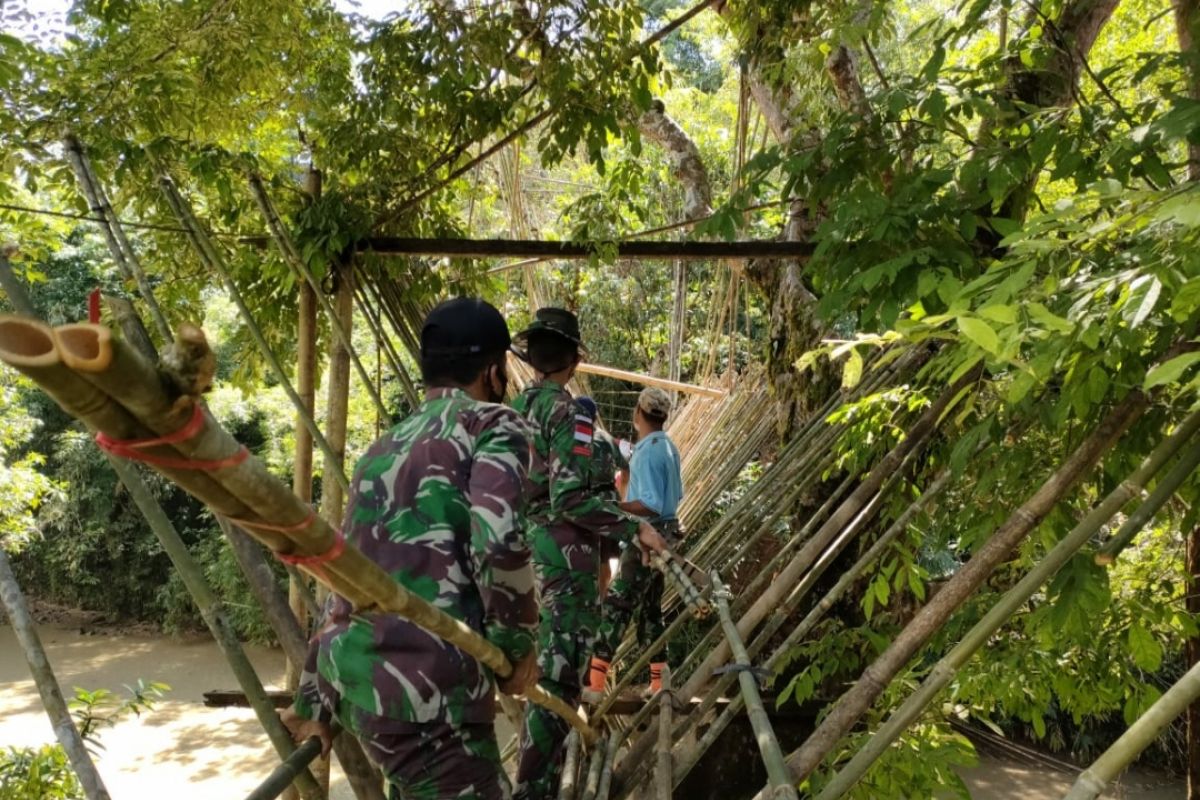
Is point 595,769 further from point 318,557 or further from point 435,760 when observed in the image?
point 318,557

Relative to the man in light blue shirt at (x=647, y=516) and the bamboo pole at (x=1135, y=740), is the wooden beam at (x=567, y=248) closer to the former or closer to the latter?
the man in light blue shirt at (x=647, y=516)

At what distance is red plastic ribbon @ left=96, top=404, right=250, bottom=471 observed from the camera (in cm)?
54

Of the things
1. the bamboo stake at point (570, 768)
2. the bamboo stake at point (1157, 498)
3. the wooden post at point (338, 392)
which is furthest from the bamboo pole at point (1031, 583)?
the wooden post at point (338, 392)

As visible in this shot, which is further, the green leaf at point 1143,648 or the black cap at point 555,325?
the black cap at point 555,325

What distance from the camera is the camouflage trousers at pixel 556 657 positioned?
181 centimetres

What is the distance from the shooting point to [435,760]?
44.4 inches

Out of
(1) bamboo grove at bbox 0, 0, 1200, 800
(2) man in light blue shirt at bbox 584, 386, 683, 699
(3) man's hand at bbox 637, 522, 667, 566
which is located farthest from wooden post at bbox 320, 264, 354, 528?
(2) man in light blue shirt at bbox 584, 386, 683, 699

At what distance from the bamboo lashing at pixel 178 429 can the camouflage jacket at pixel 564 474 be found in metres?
1.09

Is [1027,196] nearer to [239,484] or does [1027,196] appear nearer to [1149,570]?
[1149,570]

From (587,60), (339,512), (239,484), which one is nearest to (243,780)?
(339,512)

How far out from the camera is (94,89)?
2.33m

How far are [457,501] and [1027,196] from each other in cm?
144

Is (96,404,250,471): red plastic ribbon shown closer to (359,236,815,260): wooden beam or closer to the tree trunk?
(359,236,815,260): wooden beam

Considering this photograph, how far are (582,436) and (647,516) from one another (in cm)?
99
